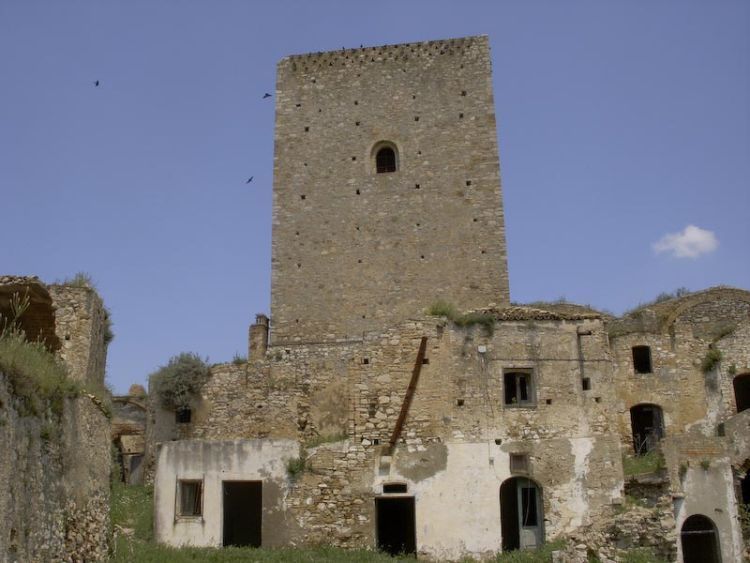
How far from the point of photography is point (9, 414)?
8.83 m

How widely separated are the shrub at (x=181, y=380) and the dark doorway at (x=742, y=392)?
14970 millimetres

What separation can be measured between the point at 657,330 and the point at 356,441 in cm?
1176

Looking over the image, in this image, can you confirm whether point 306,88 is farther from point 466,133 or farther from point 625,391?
point 625,391

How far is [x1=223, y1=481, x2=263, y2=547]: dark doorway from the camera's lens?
1948 centimetres

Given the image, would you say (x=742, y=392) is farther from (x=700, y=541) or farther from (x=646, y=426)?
(x=700, y=541)

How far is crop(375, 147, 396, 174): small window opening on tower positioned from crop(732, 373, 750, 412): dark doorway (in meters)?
12.0

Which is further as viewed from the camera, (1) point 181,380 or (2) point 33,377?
(1) point 181,380

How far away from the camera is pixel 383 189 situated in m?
25.0

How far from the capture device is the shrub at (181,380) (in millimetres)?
20703

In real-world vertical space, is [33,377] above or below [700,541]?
above

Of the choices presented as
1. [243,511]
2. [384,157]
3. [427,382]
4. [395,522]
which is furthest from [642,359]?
[243,511]

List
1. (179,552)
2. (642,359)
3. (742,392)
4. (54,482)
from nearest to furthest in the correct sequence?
(54,482), (179,552), (642,359), (742,392)

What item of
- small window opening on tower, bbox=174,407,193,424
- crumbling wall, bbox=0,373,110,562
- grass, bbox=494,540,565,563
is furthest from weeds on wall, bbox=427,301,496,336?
crumbling wall, bbox=0,373,110,562

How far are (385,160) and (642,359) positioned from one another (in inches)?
387
